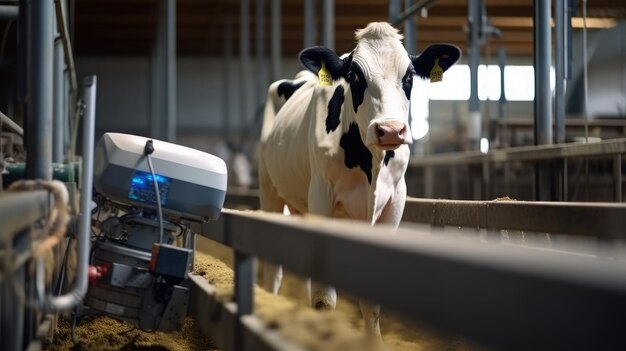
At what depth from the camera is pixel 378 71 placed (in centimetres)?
610

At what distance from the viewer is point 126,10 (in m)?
29.3

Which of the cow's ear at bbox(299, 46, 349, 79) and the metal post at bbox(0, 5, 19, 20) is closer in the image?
the metal post at bbox(0, 5, 19, 20)

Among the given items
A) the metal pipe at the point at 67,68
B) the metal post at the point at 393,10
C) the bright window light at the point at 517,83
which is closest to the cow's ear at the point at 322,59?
the metal pipe at the point at 67,68

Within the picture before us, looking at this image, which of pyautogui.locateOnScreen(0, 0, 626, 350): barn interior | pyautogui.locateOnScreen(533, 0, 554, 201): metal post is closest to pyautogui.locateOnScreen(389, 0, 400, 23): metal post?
pyautogui.locateOnScreen(0, 0, 626, 350): barn interior

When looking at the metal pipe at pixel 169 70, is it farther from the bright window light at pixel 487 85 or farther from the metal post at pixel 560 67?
the metal post at pixel 560 67

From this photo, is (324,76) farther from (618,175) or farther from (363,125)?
(618,175)

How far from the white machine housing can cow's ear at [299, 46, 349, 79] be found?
2.00 m

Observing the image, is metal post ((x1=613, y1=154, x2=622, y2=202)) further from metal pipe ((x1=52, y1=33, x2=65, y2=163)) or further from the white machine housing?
metal pipe ((x1=52, y1=33, x2=65, y2=163))

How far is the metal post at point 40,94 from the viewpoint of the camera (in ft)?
13.7

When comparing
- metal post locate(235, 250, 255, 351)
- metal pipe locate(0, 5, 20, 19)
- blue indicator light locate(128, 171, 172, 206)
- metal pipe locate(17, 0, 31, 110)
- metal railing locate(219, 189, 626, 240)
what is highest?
metal pipe locate(0, 5, 20, 19)

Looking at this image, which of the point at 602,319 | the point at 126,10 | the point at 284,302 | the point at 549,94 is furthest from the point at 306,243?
the point at 126,10

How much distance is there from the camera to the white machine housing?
4.36m

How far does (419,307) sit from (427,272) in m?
0.08

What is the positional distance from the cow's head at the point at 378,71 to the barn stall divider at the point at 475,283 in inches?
118
